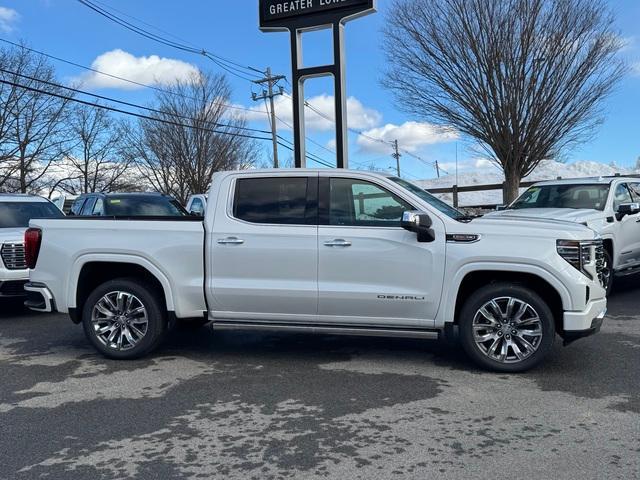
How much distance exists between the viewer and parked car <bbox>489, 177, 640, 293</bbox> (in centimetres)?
865

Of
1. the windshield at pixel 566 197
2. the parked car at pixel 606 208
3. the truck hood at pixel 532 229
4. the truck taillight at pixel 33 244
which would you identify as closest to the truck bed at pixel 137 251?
the truck taillight at pixel 33 244

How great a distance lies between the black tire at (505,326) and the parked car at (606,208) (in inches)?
132

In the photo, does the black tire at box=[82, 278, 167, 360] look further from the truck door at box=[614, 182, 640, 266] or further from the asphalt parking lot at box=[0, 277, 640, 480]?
the truck door at box=[614, 182, 640, 266]

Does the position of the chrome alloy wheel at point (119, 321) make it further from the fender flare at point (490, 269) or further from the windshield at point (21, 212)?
the windshield at point (21, 212)

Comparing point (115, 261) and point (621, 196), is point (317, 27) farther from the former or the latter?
point (115, 261)

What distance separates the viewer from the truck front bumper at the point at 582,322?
16.8 ft

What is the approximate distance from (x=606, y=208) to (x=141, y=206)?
888 cm

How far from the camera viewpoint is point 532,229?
5246 millimetres

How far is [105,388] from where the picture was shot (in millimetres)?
5164

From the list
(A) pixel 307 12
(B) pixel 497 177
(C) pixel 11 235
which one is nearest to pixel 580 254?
(C) pixel 11 235

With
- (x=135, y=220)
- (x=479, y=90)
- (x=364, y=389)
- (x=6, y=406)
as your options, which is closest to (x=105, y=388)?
(x=6, y=406)

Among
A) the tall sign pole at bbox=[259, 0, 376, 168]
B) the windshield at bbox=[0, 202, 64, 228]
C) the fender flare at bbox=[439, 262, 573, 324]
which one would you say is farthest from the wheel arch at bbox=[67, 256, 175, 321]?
the tall sign pole at bbox=[259, 0, 376, 168]

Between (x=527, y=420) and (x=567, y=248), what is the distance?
1650 millimetres

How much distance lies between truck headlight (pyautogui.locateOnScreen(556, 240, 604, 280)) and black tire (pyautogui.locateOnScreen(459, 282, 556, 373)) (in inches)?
17.0
